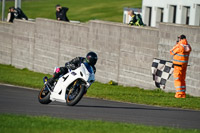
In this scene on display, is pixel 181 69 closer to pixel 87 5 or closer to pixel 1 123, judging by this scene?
pixel 1 123

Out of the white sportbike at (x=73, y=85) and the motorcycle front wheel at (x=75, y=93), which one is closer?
the motorcycle front wheel at (x=75, y=93)

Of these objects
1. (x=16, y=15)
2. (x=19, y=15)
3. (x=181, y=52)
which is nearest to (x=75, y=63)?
(x=181, y=52)

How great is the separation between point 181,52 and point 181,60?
0.78 feet

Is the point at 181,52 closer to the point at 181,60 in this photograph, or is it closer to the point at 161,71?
the point at 181,60

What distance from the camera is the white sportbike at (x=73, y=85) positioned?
44.7 ft

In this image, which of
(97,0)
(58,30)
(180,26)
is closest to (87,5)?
(97,0)

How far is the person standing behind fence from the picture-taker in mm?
17031

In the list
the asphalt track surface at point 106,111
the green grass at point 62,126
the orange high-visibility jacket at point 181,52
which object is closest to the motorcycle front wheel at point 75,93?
the asphalt track surface at point 106,111

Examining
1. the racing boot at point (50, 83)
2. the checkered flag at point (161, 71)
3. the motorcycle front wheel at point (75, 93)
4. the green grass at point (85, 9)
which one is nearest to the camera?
the motorcycle front wheel at point (75, 93)

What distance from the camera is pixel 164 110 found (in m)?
14.7

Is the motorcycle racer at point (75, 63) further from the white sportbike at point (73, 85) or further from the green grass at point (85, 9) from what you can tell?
the green grass at point (85, 9)

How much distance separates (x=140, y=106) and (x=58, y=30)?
37.2ft

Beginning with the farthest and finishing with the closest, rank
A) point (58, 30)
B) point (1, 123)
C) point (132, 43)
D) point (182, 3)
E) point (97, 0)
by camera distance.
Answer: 1. point (97, 0)
2. point (182, 3)
3. point (58, 30)
4. point (132, 43)
5. point (1, 123)

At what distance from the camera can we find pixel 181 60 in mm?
17109
